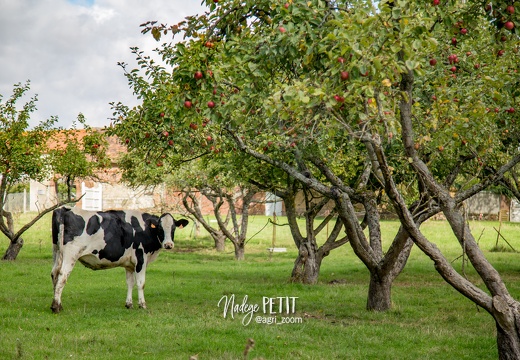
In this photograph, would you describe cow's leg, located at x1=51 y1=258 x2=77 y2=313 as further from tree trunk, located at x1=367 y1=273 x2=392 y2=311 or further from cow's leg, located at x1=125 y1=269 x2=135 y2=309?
tree trunk, located at x1=367 y1=273 x2=392 y2=311

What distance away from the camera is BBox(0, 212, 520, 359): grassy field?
37.7 feet

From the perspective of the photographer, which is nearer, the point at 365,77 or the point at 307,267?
the point at 365,77

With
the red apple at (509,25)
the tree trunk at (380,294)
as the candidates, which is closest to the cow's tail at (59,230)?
the tree trunk at (380,294)

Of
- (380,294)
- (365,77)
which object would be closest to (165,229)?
(380,294)

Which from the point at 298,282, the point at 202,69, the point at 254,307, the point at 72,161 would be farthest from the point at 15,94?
the point at 202,69

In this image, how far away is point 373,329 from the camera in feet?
44.9

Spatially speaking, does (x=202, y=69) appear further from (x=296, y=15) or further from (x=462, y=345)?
(x=462, y=345)

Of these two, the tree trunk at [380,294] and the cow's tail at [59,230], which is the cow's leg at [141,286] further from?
the tree trunk at [380,294]

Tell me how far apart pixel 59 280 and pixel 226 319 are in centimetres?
362

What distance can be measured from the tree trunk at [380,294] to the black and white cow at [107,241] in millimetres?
4706

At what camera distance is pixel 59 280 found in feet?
49.4

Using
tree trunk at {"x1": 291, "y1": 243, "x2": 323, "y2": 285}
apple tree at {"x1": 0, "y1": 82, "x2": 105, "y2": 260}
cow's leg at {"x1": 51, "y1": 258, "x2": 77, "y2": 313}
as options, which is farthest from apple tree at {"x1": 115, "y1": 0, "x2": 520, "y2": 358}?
apple tree at {"x1": 0, "y1": 82, "x2": 105, "y2": 260}

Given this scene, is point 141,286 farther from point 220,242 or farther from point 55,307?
point 220,242

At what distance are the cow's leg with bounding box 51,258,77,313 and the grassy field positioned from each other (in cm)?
20
